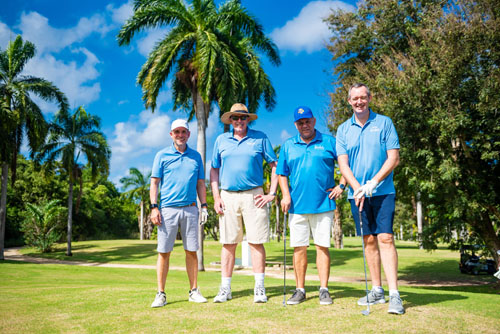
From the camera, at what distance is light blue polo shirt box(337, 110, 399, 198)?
16.6ft

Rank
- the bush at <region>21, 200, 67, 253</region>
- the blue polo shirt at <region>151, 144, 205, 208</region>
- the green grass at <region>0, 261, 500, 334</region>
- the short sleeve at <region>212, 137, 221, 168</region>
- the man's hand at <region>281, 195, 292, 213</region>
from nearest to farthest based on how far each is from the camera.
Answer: the green grass at <region>0, 261, 500, 334</region>, the man's hand at <region>281, 195, 292, 213</region>, the blue polo shirt at <region>151, 144, 205, 208</region>, the short sleeve at <region>212, 137, 221, 168</region>, the bush at <region>21, 200, 67, 253</region>

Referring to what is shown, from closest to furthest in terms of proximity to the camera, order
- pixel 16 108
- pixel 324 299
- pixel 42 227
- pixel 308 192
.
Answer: pixel 324 299, pixel 308 192, pixel 16 108, pixel 42 227

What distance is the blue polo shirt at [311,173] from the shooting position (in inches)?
215

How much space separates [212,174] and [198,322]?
2461 millimetres

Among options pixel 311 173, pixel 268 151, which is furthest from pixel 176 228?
pixel 311 173

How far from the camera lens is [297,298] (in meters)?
5.30

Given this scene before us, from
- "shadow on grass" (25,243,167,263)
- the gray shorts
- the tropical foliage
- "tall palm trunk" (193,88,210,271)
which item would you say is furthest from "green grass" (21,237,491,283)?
the gray shorts

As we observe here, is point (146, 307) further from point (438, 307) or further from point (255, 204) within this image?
point (438, 307)

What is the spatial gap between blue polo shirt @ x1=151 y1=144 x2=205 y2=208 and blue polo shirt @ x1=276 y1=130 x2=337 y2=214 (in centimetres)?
136

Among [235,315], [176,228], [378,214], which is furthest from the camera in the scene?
[176,228]

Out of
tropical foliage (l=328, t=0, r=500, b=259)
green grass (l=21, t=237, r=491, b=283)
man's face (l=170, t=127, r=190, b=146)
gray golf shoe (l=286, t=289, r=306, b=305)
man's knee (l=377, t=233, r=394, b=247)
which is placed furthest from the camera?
green grass (l=21, t=237, r=491, b=283)

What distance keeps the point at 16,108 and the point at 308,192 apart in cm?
2720

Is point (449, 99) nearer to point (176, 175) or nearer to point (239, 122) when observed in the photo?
point (239, 122)

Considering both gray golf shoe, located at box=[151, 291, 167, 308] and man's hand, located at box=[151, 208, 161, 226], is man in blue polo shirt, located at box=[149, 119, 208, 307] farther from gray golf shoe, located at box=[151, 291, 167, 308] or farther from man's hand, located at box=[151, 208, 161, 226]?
gray golf shoe, located at box=[151, 291, 167, 308]
